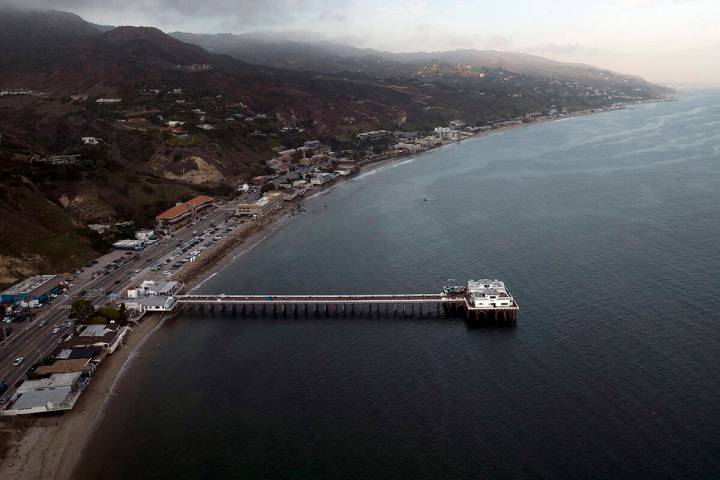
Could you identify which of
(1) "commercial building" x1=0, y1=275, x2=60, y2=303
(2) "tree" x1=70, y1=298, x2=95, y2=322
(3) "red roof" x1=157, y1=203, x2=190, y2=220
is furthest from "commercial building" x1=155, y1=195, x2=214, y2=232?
(2) "tree" x1=70, y1=298, x2=95, y2=322

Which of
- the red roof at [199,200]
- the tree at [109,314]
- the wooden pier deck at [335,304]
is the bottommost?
the wooden pier deck at [335,304]

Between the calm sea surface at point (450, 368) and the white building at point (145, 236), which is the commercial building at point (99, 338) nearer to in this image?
the calm sea surface at point (450, 368)

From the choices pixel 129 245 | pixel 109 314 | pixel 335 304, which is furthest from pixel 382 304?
pixel 129 245

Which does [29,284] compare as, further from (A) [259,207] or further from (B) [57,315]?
(A) [259,207]

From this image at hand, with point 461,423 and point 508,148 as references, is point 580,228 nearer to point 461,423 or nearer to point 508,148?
point 461,423

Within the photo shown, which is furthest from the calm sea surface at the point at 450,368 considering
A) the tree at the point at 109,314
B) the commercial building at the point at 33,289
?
the commercial building at the point at 33,289
